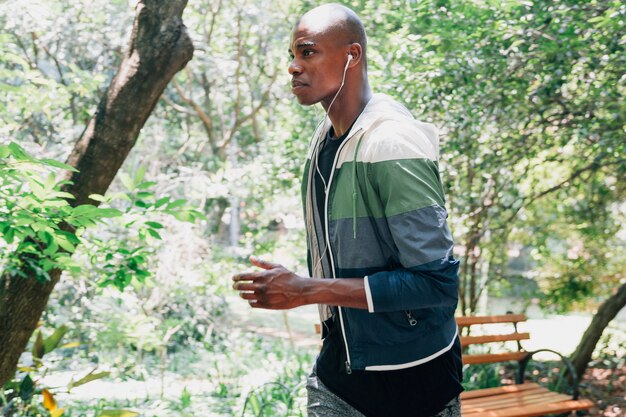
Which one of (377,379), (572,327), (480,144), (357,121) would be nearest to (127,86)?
(357,121)

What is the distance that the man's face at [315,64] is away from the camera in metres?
2.07

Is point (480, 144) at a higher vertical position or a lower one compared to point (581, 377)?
higher

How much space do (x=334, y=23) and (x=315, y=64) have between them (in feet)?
0.44

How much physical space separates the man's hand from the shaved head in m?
0.70

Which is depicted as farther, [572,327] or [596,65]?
[572,327]

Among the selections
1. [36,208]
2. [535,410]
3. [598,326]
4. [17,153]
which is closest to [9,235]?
[36,208]

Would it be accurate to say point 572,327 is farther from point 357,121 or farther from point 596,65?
point 357,121

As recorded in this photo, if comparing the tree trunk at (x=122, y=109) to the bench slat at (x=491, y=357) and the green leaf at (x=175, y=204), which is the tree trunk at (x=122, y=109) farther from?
the bench slat at (x=491, y=357)

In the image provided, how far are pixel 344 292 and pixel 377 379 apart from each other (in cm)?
35

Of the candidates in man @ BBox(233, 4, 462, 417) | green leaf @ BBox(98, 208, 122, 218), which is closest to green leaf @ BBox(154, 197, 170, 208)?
green leaf @ BBox(98, 208, 122, 218)

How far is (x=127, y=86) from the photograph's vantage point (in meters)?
3.76

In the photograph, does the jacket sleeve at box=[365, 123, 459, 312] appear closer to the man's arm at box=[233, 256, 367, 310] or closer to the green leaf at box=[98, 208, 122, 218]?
the man's arm at box=[233, 256, 367, 310]

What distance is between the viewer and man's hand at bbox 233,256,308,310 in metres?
1.83

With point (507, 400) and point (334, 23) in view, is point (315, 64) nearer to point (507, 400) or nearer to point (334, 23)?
point (334, 23)
